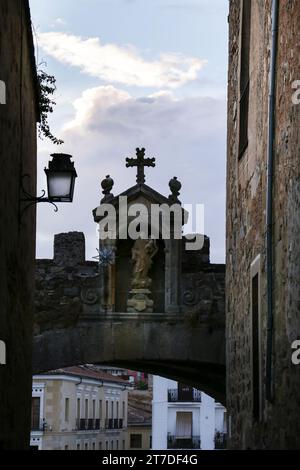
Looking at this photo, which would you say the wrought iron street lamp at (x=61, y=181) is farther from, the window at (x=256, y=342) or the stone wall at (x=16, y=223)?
the window at (x=256, y=342)

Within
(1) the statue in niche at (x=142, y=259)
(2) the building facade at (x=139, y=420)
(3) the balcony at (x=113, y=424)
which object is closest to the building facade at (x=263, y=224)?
(1) the statue in niche at (x=142, y=259)

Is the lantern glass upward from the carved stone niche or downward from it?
downward

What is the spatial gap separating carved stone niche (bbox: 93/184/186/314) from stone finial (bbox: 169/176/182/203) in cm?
5

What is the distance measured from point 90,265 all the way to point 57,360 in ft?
4.81

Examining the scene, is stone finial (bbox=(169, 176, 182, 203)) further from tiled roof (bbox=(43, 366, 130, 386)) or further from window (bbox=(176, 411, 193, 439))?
window (bbox=(176, 411, 193, 439))

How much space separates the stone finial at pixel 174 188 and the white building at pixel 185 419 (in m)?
29.2

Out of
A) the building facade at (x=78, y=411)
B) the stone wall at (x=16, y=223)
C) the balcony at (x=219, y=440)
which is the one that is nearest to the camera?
the stone wall at (x=16, y=223)

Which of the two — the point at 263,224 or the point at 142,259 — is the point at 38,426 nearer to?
the point at 142,259

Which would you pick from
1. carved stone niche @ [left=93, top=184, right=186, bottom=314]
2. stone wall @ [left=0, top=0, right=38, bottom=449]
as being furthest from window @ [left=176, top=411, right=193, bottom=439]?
stone wall @ [left=0, top=0, right=38, bottom=449]

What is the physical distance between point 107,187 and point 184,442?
29.6m

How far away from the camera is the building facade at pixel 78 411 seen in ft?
135

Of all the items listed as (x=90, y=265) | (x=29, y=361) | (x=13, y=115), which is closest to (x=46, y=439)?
(x=90, y=265)

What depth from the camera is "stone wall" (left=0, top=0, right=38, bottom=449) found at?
25.6ft

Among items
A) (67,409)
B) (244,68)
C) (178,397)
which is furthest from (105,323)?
(178,397)
